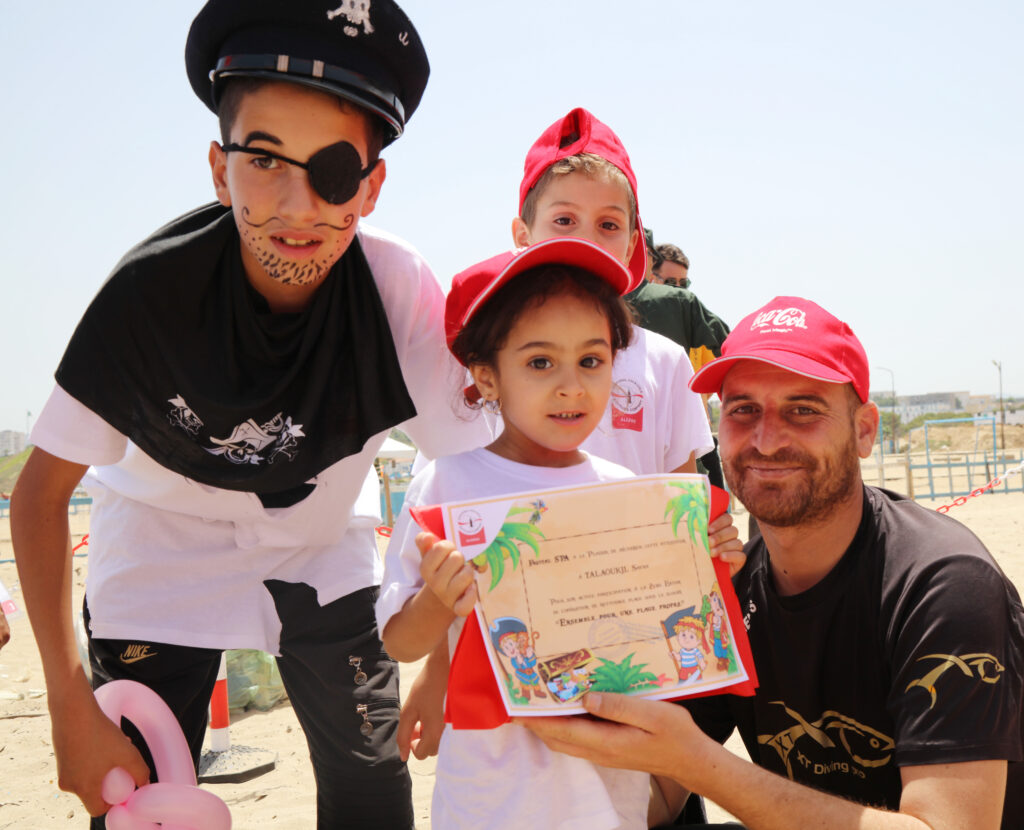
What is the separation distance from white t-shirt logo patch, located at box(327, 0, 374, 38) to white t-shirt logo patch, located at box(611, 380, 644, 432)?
1.40m

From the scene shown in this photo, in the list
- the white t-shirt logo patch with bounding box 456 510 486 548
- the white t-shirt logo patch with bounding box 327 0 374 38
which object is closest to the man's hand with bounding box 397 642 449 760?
the white t-shirt logo patch with bounding box 456 510 486 548

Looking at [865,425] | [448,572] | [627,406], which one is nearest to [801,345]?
[865,425]

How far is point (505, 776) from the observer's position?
2.00 metres

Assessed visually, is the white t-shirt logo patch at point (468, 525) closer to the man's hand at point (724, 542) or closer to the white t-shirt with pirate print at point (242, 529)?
the man's hand at point (724, 542)

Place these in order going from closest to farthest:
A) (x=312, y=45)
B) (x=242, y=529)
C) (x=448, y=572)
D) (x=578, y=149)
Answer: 1. (x=448, y=572)
2. (x=312, y=45)
3. (x=242, y=529)
4. (x=578, y=149)

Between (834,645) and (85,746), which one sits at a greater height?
(834,645)

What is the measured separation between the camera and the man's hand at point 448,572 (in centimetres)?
186

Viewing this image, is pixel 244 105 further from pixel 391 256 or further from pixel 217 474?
pixel 217 474

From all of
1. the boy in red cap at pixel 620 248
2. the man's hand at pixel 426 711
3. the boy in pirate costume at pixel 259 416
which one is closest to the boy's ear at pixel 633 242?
the boy in red cap at pixel 620 248

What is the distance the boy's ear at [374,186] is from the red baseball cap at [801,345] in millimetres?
1055

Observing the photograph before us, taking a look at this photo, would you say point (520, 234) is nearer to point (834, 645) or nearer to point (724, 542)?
point (724, 542)

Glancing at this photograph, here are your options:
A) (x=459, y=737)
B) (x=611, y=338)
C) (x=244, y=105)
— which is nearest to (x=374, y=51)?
(x=244, y=105)

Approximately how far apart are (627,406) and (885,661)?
1.26 m

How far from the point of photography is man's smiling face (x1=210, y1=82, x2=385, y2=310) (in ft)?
7.62
